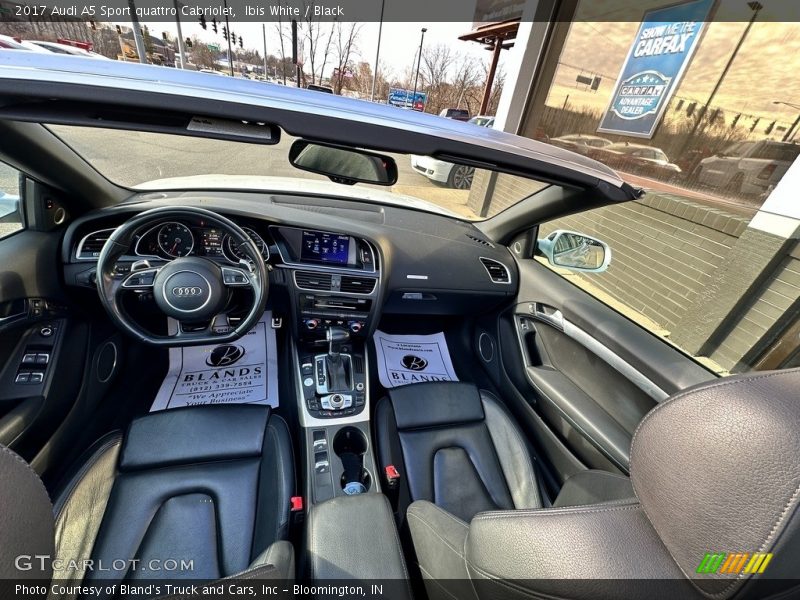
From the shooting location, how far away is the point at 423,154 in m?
0.99

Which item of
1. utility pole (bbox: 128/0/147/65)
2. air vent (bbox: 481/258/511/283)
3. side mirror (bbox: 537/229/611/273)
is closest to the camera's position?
side mirror (bbox: 537/229/611/273)

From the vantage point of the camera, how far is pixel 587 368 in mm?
1825

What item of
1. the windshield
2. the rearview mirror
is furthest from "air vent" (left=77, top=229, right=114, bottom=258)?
the rearview mirror

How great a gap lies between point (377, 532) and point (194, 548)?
0.81 metres

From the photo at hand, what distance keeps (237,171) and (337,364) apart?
258 cm

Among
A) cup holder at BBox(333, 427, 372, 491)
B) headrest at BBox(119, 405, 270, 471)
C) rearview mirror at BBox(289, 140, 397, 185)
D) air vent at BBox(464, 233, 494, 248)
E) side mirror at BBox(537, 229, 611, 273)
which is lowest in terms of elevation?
cup holder at BBox(333, 427, 372, 491)

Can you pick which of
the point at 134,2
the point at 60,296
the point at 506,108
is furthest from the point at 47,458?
the point at 134,2

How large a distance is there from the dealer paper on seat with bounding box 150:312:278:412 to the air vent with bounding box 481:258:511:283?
1.52 metres

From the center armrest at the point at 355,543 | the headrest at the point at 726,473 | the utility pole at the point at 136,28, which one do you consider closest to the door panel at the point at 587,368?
the headrest at the point at 726,473

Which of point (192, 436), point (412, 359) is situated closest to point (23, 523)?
point (192, 436)

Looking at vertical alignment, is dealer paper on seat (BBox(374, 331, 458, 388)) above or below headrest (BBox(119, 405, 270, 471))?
below

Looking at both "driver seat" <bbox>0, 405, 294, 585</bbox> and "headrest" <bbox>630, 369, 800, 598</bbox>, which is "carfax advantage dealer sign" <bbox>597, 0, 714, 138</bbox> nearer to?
"headrest" <bbox>630, 369, 800, 598</bbox>

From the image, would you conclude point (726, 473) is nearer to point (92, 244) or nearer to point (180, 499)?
point (180, 499)

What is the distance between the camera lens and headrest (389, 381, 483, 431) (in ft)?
6.49
